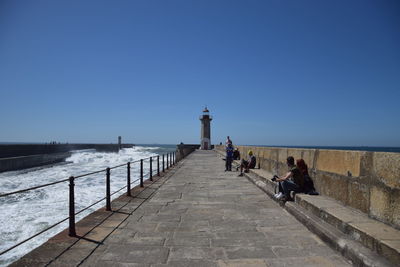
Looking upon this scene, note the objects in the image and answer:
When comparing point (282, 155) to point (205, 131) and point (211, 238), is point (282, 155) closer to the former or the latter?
point (211, 238)

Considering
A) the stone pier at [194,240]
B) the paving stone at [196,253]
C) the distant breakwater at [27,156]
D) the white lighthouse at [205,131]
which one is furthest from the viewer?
the white lighthouse at [205,131]

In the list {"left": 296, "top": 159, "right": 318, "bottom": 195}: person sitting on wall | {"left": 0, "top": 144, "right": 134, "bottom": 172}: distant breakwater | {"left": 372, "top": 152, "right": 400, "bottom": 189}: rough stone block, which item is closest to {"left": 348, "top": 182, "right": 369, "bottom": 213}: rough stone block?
{"left": 372, "top": 152, "right": 400, "bottom": 189}: rough stone block

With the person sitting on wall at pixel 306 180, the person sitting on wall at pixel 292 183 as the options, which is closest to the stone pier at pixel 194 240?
the person sitting on wall at pixel 292 183

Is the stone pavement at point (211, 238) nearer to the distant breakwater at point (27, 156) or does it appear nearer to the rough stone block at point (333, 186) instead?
the rough stone block at point (333, 186)

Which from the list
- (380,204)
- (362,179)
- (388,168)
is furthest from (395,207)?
(362,179)

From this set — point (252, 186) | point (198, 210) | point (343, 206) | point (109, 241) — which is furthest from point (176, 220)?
point (252, 186)

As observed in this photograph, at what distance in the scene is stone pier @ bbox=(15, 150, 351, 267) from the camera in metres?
2.99

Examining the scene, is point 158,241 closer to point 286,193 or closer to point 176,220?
point 176,220

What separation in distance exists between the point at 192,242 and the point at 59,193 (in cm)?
900

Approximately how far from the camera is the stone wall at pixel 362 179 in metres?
3.06

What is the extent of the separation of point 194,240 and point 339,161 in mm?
2487

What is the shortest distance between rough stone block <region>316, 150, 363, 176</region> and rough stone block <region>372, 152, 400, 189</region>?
409 millimetres

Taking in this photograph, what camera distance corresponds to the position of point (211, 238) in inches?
146

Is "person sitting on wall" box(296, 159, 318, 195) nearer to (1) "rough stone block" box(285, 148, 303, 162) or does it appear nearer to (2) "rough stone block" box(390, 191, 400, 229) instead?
(1) "rough stone block" box(285, 148, 303, 162)
